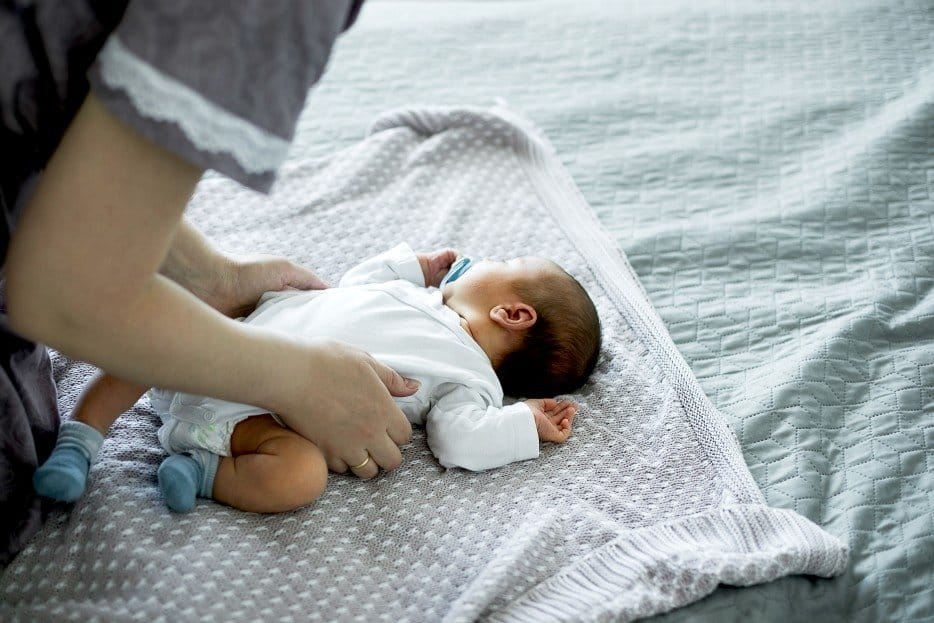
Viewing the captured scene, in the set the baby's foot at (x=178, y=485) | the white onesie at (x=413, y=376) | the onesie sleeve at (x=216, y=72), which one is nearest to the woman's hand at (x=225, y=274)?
the white onesie at (x=413, y=376)

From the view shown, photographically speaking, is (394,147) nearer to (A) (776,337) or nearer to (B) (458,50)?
(B) (458,50)

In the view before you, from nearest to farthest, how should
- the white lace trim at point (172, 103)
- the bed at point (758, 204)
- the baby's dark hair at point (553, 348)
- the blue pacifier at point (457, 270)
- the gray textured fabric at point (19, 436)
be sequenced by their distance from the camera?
the white lace trim at point (172, 103) → the gray textured fabric at point (19, 436) → the bed at point (758, 204) → the baby's dark hair at point (553, 348) → the blue pacifier at point (457, 270)

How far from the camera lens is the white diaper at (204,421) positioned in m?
1.12

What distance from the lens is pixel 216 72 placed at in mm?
713

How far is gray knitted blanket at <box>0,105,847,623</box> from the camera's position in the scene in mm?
1004

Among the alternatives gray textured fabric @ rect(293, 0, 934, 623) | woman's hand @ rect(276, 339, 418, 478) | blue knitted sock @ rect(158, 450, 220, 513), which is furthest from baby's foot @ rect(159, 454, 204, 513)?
gray textured fabric @ rect(293, 0, 934, 623)

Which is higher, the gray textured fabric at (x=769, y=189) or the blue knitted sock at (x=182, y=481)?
the gray textured fabric at (x=769, y=189)

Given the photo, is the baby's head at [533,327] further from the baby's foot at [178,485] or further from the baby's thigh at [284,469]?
the baby's foot at [178,485]

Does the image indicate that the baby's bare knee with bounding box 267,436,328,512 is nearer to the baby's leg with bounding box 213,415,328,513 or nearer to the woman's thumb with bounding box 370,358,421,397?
the baby's leg with bounding box 213,415,328,513

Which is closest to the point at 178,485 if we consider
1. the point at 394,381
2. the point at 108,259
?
the point at 394,381

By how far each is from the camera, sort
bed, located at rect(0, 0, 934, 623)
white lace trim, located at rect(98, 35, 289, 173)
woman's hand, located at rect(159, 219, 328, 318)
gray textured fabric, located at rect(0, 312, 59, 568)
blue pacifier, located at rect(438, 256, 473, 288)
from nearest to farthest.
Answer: white lace trim, located at rect(98, 35, 289, 173) < gray textured fabric, located at rect(0, 312, 59, 568) < bed, located at rect(0, 0, 934, 623) < woman's hand, located at rect(159, 219, 328, 318) < blue pacifier, located at rect(438, 256, 473, 288)

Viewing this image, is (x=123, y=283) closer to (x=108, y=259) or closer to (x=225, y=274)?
(x=108, y=259)

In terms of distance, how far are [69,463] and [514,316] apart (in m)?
0.60

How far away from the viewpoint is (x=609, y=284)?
1493 millimetres
